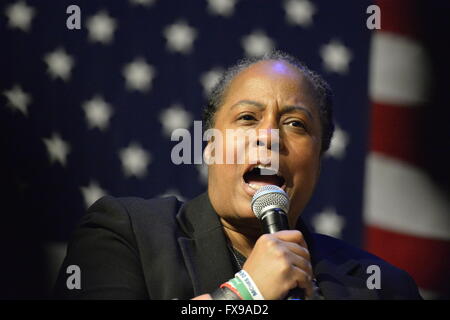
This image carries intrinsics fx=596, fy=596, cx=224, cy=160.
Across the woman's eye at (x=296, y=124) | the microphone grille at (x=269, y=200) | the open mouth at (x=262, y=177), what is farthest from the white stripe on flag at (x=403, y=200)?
the microphone grille at (x=269, y=200)

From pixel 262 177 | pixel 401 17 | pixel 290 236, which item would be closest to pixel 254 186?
pixel 262 177

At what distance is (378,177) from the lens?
2445 millimetres

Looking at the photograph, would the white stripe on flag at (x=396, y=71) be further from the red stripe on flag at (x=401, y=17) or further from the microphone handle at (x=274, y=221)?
the microphone handle at (x=274, y=221)

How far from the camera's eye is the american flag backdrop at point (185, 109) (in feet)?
7.24

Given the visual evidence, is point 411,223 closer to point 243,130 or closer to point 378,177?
point 378,177

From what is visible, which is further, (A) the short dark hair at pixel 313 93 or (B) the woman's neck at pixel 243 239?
(A) the short dark hair at pixel 313 93

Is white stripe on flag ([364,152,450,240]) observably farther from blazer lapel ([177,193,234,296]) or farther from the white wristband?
the white wristband

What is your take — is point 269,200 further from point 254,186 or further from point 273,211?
point 254,186

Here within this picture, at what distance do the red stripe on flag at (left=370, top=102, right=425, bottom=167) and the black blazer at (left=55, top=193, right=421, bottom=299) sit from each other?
74cm

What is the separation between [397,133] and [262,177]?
3.21 ft

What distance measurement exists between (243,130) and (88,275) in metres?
0.60

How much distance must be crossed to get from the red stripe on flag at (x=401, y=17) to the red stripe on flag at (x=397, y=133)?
1.04ft
